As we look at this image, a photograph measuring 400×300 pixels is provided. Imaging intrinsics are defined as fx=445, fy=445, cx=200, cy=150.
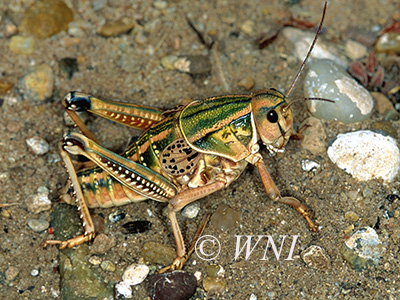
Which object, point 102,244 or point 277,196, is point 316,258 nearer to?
point 277,196

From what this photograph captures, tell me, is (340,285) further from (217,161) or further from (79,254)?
(79,254)

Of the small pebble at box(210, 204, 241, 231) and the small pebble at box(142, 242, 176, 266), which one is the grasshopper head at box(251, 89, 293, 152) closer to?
the small pebble at box(210, 204, 241, 231)

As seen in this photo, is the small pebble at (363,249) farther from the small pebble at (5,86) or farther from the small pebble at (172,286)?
the small pebble at (5,86)

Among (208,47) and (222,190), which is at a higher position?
(208,47)

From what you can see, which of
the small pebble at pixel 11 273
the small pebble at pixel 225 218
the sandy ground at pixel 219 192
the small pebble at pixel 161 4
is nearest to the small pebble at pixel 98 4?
the sandy ground at pixel 219 192

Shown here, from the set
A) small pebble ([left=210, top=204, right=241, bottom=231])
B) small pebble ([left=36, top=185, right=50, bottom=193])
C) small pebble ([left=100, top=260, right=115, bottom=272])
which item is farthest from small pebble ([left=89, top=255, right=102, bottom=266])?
small pebble ([left=210, top=204, right=241, bottom=231])

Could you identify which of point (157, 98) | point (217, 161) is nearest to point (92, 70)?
point (157, 98)
